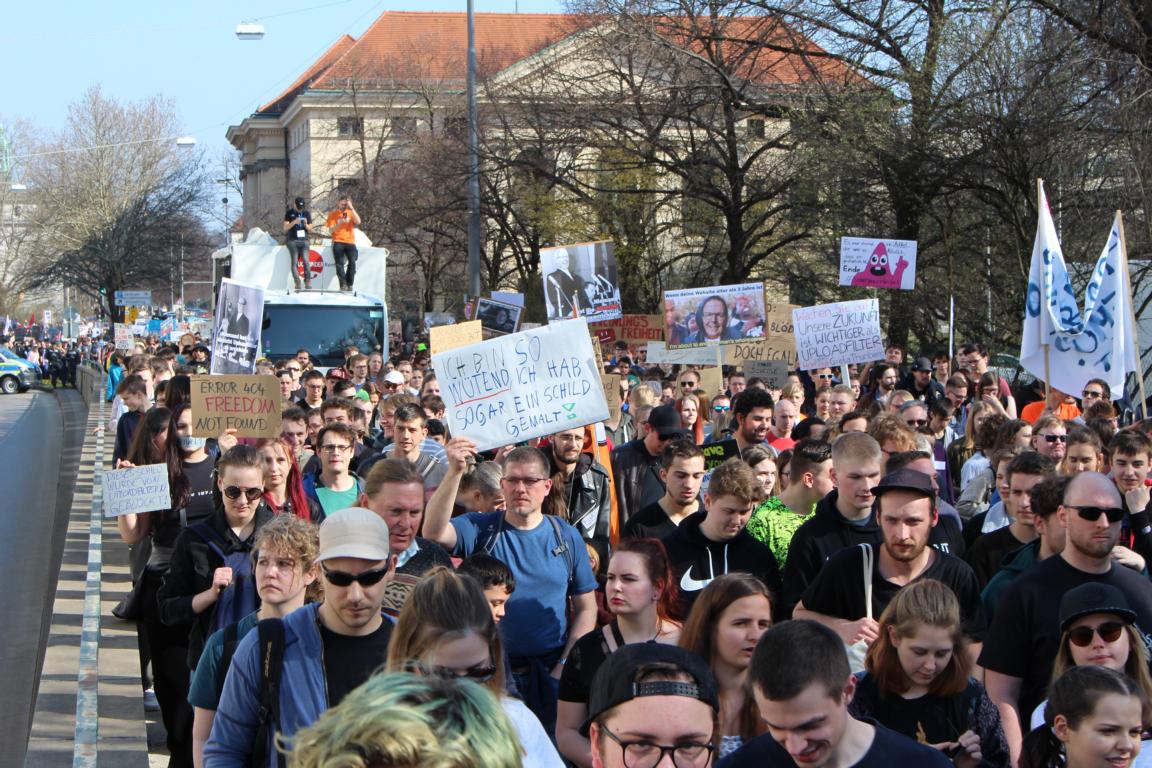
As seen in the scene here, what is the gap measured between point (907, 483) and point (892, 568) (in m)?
0.32

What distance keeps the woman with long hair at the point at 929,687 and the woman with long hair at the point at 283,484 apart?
11.5ft

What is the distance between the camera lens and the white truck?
22.3m

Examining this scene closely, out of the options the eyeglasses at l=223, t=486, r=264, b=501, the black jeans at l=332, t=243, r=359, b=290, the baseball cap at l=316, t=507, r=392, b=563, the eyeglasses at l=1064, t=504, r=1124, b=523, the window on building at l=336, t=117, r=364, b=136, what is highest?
the window on building at l=336, t=117, r=364, b=136

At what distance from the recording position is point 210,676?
4.57 meters

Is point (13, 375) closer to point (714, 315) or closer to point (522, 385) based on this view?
point (714, 315)

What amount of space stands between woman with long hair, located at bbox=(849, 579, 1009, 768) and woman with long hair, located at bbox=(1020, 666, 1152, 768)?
344 mm

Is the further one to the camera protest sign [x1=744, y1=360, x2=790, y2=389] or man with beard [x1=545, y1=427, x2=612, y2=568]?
protest sign [x1=744, y1=360, x2=790, y2=389]

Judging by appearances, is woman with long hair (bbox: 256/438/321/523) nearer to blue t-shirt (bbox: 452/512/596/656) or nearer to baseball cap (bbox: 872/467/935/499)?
blue t-shirt (bbox: 452/512/596/656)

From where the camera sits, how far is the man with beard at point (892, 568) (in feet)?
17.1

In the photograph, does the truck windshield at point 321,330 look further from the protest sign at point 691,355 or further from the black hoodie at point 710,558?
the black hoodie at point 710,558

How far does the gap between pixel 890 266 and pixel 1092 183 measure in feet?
13.5

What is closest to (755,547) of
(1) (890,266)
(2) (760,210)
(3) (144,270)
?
(1) (890,266)

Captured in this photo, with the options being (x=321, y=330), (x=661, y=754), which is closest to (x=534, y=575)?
(x=661, y=754)

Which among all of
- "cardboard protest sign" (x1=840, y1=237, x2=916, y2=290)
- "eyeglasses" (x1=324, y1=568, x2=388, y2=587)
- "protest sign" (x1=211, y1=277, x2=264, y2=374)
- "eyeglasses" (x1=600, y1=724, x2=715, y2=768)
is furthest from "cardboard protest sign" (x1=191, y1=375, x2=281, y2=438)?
"cardboard protest sign" (x1=840, y1=237, x2=916, y2=290)
